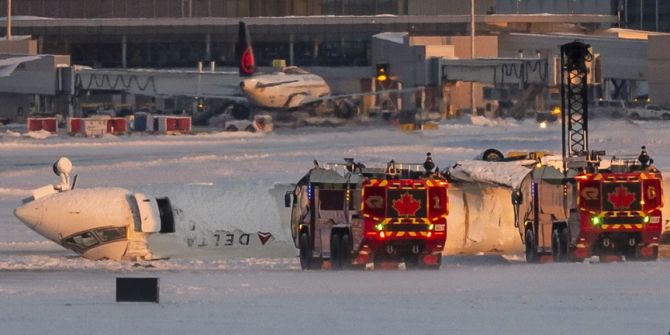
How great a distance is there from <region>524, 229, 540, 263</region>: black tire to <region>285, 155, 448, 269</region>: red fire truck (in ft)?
9.14

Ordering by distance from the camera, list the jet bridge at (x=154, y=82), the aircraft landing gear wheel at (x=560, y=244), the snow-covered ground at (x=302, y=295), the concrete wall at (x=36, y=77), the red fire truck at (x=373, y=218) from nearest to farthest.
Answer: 1. the snow-covered ground at (x=302, y=295)
2. the red fire truck at (x=373, y=218)
3. the aircraft landing gear wheel at (x=560, y=244)
4. the jet bridge at (x=154, y=82)
5. the concrete wall at (x=36, y=77)

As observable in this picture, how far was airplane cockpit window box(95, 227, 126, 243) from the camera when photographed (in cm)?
3991

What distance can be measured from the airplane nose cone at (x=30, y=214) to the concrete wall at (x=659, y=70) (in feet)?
284

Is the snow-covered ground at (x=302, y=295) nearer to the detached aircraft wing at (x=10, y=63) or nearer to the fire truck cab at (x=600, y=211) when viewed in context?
the fire truck cab at (x=600, y=211)

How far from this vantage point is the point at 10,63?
13275 centimetres

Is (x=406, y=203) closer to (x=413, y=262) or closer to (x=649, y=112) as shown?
(x=413, y=262)

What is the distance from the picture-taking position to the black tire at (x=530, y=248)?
128 ft

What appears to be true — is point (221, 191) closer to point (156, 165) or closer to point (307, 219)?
point (307, 219)

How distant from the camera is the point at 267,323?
1032 inches

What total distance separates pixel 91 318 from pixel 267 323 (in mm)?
2835

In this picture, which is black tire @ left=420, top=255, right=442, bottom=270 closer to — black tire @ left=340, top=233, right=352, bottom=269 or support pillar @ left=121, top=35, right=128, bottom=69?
black tire @ left=340, top=233, right=352, bottom=269

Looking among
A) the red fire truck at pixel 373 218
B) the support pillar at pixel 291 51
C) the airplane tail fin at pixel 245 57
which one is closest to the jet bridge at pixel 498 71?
the airplane tail fin at pixel 245 57

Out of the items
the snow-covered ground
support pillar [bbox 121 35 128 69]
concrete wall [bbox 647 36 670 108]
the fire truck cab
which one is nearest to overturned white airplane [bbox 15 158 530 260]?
the snow-covered ground

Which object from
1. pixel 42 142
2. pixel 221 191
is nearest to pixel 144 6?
pixel 42 142
